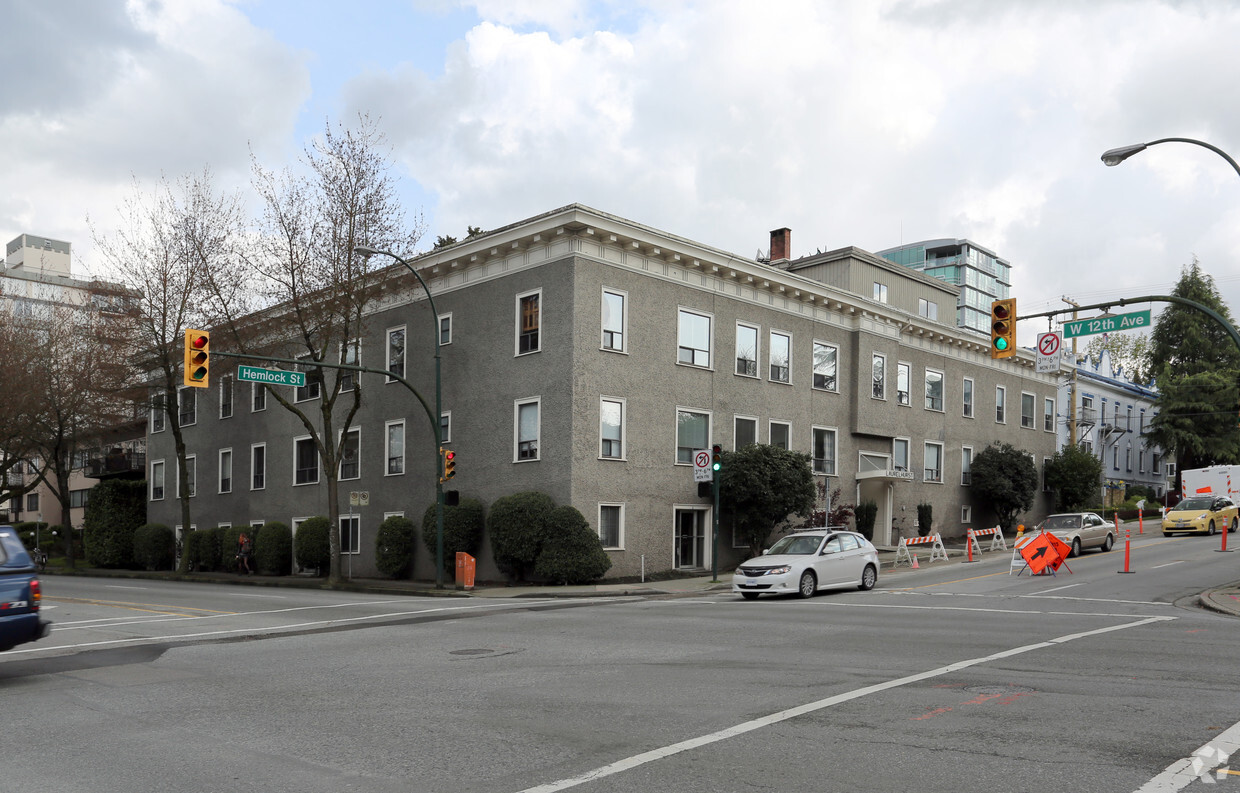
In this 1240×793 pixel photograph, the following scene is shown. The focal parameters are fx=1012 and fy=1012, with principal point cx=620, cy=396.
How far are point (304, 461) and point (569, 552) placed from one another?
17253 millimetres

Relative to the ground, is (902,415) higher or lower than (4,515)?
higher

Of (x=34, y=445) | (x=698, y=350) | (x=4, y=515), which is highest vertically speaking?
(x=698, y=350)

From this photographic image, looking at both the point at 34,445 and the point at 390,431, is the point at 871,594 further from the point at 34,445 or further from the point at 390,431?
the point at 34,445

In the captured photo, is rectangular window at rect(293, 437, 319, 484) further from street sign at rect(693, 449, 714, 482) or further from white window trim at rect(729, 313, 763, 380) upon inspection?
street sign at rect(693, 449, 714, 482)

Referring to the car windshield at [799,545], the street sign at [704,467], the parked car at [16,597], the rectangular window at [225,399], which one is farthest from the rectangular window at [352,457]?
the parked car at [16,597]

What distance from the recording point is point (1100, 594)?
21438 mm

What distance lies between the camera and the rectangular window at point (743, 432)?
34.2m

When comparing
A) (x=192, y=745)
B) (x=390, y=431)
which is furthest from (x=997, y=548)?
(x=192, y=745)

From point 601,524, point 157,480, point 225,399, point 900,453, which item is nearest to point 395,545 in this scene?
point 601,524

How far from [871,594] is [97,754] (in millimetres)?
18007

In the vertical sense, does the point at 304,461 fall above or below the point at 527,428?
below

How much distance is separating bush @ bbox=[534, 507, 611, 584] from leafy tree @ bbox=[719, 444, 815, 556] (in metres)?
5.47

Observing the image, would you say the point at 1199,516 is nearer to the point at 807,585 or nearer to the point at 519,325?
the point at 807,585

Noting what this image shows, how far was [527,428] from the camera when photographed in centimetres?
3075
